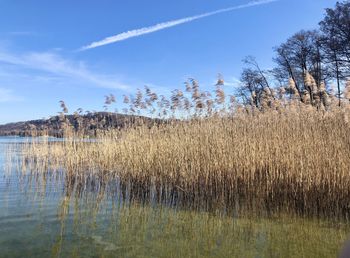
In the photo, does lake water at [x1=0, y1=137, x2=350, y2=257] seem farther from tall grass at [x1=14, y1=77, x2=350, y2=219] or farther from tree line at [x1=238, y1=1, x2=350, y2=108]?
tree line at [x1=238, y1=1, x2=350, y2=108]

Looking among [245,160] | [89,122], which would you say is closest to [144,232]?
[245,160]

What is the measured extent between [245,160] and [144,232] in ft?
7.59

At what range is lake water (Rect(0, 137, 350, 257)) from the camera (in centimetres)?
391

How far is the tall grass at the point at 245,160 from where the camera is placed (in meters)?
5.61

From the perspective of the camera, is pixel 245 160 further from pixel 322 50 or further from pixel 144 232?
pixel 322 50

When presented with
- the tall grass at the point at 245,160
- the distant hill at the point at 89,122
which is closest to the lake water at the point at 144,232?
the tall grass at the point at 245,160

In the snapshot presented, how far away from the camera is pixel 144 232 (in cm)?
455

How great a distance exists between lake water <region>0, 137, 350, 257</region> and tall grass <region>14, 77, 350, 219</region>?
20.8 inches

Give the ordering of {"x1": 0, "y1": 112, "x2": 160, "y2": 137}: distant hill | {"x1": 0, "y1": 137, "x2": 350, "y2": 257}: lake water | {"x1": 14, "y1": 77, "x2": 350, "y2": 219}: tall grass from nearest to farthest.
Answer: {"x1": 0, "y1": 137, "x2": 350, "y2": 257}: lake water < {"x1": 14, "y1": 77, "x2": 350, "y2": 219}: tall grass < {"x1": 0, "y1": 112, "x2": 160, "y2": 137}: distant hill

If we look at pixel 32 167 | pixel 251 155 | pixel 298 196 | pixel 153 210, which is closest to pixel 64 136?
pixel 32 167

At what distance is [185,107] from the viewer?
308 inches

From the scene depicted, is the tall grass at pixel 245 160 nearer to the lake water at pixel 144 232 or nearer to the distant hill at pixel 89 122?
the lake water at pixel 144 232

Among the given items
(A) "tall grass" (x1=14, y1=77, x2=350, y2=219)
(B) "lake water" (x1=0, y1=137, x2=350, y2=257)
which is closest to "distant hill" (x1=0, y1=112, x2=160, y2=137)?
(A) "tall grass" (x1=14, y1=77, x2=350, y2=219)

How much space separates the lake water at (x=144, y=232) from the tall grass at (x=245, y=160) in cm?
53
